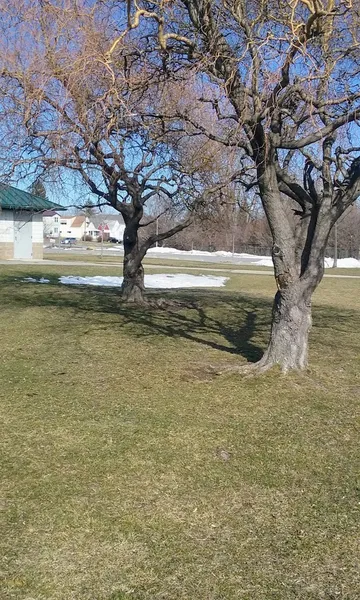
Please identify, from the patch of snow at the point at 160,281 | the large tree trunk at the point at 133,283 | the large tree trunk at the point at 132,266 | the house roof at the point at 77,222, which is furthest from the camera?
the house roof at the point at 77,222

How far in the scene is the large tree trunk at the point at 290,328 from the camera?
664 centimetres

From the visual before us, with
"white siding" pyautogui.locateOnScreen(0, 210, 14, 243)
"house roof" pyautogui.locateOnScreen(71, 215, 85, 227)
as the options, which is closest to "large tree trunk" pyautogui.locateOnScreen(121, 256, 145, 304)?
"white siding" pyautogui.locateOnScreen(0, 210, 14, 243)

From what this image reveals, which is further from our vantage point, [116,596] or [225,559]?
[225,559]

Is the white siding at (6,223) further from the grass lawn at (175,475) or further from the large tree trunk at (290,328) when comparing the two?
the large tree trunk at (290,328)

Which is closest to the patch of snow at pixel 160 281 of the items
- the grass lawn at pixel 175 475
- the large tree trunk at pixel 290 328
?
the grass lawn at pixel 175 475

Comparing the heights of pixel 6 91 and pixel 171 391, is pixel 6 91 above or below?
above

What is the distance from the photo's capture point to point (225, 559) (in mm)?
3051

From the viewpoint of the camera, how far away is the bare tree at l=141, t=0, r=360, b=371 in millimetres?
5992

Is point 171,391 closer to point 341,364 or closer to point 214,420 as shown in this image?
point 214,420

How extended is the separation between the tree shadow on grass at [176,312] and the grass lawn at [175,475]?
1.08 m

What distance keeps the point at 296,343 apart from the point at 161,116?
306 centimetres

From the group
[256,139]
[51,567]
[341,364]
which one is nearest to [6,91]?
[256,139]

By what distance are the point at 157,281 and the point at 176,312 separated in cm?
773

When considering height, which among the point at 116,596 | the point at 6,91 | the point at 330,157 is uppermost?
the point at 6,91
